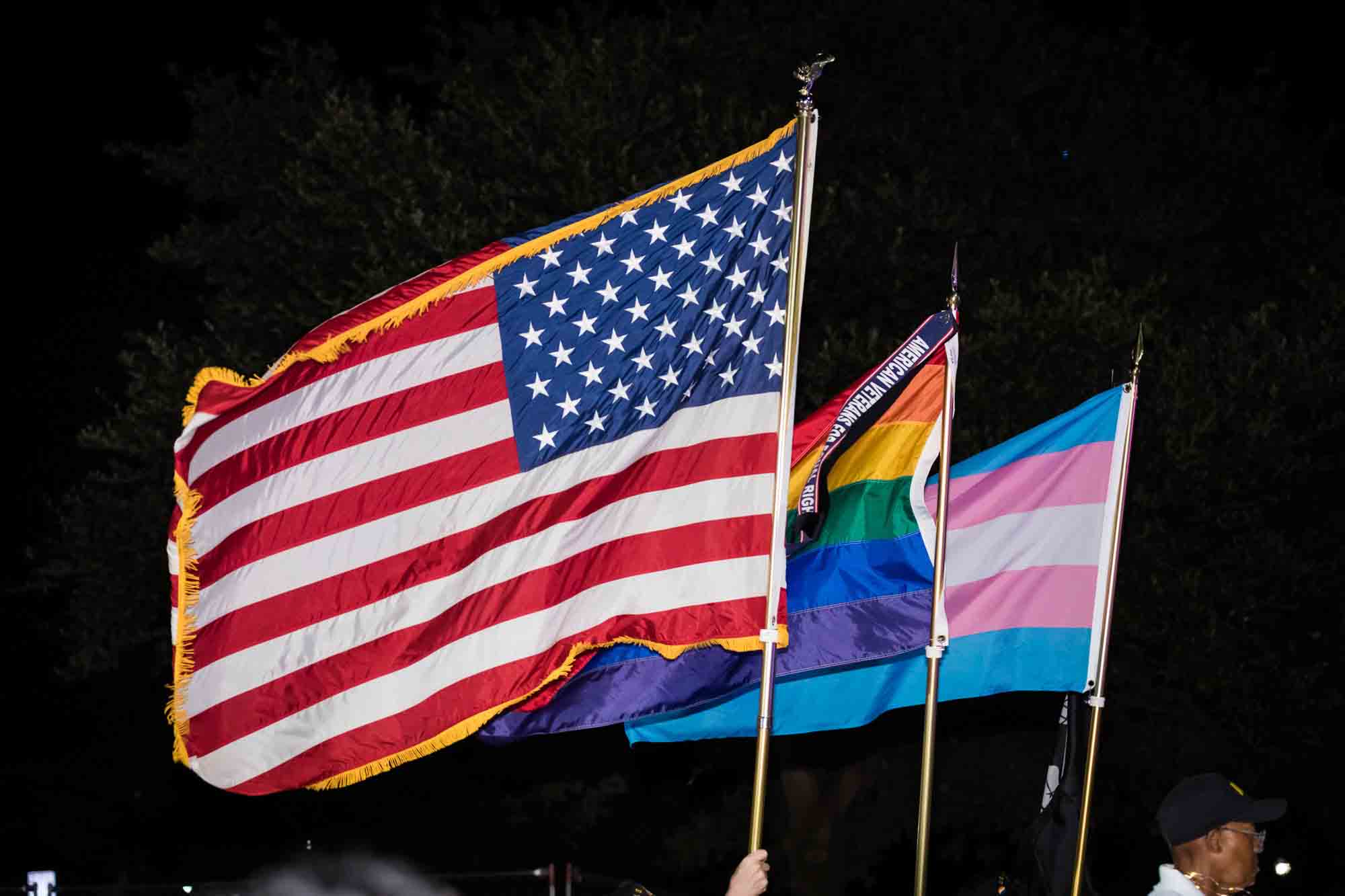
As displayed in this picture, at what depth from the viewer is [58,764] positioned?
1164 inches

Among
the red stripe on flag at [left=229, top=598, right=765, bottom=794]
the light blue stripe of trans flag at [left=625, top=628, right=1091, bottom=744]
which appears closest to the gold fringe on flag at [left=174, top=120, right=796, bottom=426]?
the red stripe on flag at [left=229, top=598, right=765, bottom=794]

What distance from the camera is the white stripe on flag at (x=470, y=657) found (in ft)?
21.7

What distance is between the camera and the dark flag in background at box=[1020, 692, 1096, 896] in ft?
25.4

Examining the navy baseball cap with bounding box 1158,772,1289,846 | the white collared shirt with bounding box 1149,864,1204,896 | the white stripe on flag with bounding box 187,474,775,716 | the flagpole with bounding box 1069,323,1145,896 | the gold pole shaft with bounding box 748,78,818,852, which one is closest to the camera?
the white collared shirt with bounding box 1149,864,1204,896

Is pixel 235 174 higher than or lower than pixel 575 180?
higher

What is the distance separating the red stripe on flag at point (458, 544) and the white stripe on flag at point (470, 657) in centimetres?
31

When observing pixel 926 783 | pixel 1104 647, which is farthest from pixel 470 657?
pixel 1104 647

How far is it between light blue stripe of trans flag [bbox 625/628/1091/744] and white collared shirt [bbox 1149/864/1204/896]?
3.40 meters

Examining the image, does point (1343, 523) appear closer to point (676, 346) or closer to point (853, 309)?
point (853, 309)

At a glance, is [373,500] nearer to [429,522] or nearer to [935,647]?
[429,522]

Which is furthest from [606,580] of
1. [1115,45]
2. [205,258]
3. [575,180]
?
[1115,45]

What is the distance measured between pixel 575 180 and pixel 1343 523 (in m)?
7.79

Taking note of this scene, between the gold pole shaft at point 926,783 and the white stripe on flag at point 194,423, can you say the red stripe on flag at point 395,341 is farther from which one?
the gold pole shaft at point 926,783

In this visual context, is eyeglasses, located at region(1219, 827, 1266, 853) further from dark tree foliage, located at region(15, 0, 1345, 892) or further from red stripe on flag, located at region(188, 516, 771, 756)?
dark tree foliage, located at region(15, 0, 1345, 892)
